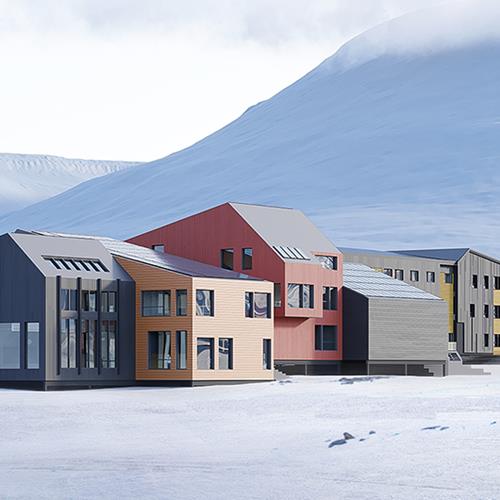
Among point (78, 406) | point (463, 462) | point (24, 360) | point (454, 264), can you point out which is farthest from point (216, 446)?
point (454, 264)

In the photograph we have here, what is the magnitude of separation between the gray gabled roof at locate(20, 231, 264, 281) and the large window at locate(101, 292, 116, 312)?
2.78 metres

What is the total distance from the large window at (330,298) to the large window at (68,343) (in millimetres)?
22967

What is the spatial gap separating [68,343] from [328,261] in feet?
79.1

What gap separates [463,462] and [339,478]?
3.65 m

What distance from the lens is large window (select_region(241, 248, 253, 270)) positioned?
82688mm

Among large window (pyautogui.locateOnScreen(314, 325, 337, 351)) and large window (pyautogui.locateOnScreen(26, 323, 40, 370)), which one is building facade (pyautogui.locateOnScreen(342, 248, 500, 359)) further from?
large window (pyautogui.locateOnScreen(26, 323, 40, 370))

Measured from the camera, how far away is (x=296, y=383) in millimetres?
69312

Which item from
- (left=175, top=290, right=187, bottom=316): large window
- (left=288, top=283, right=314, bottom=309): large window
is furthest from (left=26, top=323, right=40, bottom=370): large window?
(left=288, top=283, right=314, bottom=309): large window

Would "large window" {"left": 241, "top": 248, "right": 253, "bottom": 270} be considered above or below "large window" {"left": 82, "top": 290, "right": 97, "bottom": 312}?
above

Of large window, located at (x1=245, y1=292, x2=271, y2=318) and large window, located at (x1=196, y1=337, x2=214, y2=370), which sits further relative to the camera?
large window, located at (x1=245, y1=292, x2=271, y2=318)

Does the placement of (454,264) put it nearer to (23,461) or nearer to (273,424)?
(273,424)

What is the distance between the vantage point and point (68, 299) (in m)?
65.8

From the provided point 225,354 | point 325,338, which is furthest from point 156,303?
point 325,338

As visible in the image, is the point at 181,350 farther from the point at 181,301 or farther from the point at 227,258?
the point at 227,258
